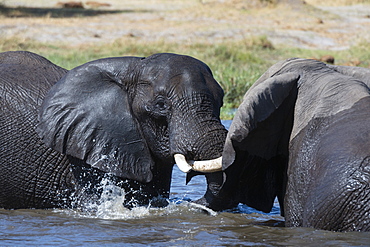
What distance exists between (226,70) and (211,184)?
7.53 meters

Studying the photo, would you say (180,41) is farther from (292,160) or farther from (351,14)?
(292,160)

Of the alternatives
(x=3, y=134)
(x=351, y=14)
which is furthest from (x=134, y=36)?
(x=3, y=134)

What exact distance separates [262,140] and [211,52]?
10.3m

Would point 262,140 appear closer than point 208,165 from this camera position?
Yes

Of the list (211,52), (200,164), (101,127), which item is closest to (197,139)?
(200,164)

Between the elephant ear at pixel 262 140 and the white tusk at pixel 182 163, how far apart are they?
14.5 inches

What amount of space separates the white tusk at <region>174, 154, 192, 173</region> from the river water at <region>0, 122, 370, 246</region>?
43 centimetres

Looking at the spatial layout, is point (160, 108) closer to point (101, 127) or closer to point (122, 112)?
point (122, 112)

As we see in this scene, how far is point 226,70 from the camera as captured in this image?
11.9 m

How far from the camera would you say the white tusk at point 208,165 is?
425cm

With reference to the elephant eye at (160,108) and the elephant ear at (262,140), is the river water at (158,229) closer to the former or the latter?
the elephant ear at (262,140)

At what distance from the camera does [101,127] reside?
4.95 m

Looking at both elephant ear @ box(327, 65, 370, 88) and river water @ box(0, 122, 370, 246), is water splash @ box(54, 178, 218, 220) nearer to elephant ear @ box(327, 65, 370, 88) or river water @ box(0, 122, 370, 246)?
river water @ box(0, 122, 370, 246)

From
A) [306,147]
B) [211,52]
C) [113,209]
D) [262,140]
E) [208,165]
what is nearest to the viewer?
[306,147]
